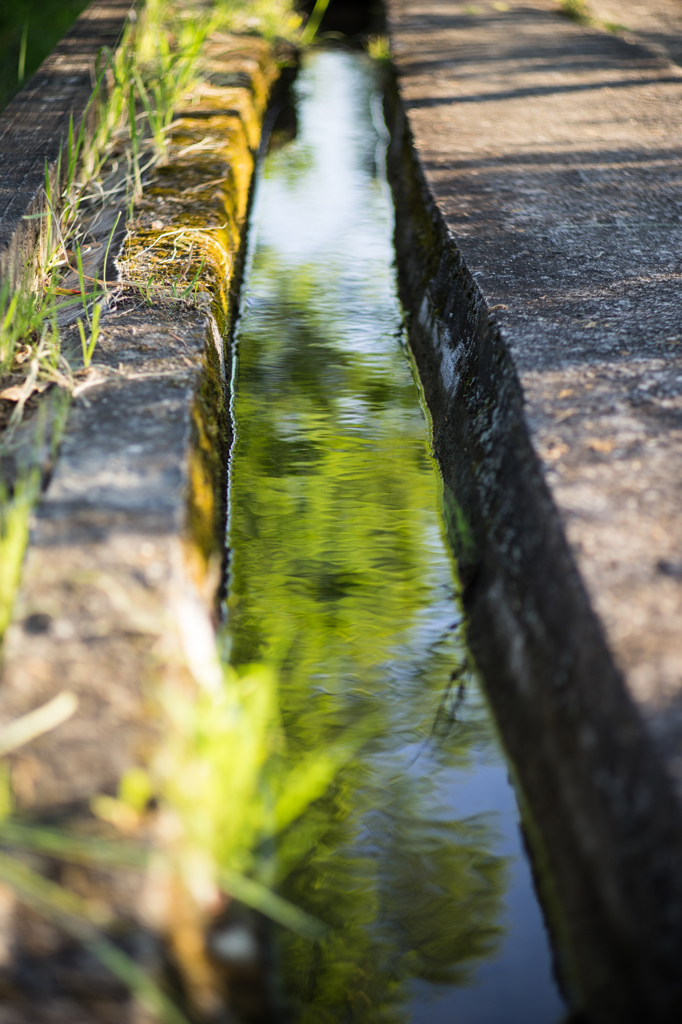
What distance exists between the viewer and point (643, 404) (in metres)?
1.39

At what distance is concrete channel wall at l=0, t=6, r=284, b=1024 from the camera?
2.72 feet

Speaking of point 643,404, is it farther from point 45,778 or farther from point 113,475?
point 45,778

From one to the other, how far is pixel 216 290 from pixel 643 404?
107 centimetres

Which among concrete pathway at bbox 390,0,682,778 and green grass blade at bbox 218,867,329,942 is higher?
concrete pathway at bbox 390,0,682,778

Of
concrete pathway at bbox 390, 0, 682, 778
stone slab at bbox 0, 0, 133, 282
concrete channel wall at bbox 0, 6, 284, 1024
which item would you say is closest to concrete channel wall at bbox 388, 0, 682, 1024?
concrete pathway at bbox 390, 0, 682, 778

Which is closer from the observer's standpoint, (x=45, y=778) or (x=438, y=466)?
(x=45, y=778)

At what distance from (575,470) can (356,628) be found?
50cm

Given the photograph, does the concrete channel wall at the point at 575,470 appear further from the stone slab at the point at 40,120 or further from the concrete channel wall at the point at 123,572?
the stone slab at the point at 40,120

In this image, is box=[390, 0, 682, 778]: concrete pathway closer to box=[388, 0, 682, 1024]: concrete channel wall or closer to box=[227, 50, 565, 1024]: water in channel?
box=[388, 0, 682, 1024]: concrete channel wall

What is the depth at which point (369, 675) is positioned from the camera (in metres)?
1.43

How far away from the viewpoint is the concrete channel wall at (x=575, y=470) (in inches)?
37.1

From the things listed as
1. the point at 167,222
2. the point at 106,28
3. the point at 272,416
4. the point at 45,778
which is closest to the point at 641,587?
the point at 45,778

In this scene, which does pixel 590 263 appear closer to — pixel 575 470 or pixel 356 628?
pixel 575 470

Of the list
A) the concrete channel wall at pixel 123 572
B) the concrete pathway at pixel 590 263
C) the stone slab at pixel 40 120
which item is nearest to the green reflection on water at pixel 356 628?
the concrete channel wall at pixel 123 572
